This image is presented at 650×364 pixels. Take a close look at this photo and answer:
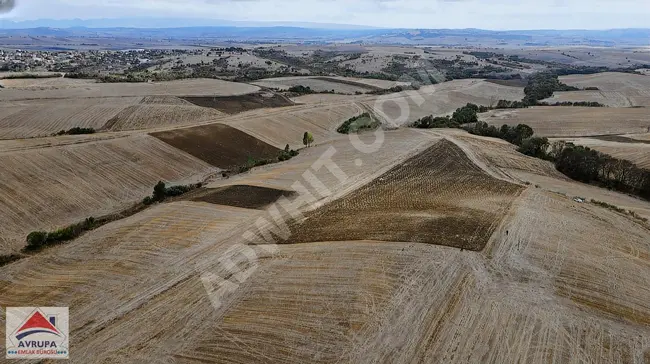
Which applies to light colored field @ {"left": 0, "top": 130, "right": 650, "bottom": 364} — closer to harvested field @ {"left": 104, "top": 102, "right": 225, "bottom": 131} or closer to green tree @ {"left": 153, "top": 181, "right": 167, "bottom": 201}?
green tree @ {"left": 153, "top": 181, "right": 167, "bottom": 201}

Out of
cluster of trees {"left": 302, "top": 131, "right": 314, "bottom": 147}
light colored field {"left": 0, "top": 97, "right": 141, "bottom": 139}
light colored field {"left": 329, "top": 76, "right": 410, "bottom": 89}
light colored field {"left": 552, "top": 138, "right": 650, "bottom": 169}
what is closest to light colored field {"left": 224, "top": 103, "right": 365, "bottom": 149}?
cluster of trees {"left": 302, "top": 131, "right": 314, "bottom": 147}

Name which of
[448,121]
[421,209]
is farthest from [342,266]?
[448,121]

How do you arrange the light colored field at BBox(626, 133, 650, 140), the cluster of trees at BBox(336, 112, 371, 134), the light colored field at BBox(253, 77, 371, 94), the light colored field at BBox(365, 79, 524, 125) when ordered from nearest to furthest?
the light colored field at BBox(626, 133, 650, 140)
the cluster of trees at BBox(336, 112, 371, 134)
the light colored field at BBox(365, 79, 524, 125)
the light colored field at BBox(253, 77, 371, 94)

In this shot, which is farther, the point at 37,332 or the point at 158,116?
the point at 158,116

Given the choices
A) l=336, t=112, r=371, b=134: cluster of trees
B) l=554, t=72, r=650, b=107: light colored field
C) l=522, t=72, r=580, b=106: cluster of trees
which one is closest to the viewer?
l=336, t=112, r=371, b=134: cluster of trees

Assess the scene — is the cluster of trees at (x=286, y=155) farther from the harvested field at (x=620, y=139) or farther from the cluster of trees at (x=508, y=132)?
the harvested field at (x=620, y=139)

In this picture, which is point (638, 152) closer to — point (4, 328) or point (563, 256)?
point (563, 256)

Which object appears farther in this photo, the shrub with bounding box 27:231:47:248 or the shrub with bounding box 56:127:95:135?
the shrub with bounding box 56:127:95:135

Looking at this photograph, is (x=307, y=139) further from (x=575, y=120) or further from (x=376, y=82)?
(x=376, y=82)
